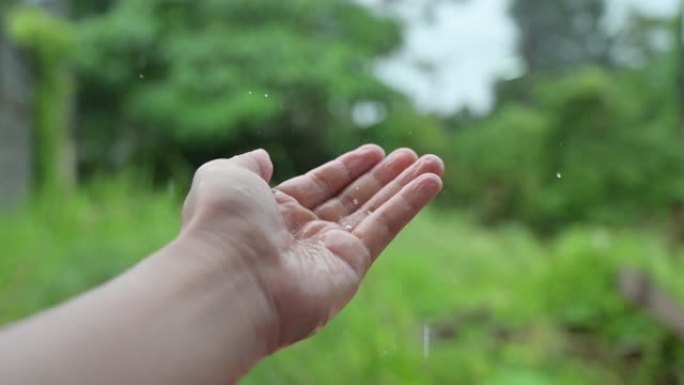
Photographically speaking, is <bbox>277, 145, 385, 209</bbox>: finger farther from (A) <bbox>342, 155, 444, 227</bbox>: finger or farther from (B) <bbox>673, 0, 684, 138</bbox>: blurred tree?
(B) <bbox>673, 0, 684, 138</bbox>: blurred tree

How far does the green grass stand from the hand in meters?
0.56

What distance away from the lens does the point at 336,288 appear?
620 mm

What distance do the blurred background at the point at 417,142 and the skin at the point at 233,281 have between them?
42 centimetres

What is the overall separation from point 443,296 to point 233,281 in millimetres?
1457

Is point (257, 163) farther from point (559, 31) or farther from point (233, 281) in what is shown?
point (559, 31)

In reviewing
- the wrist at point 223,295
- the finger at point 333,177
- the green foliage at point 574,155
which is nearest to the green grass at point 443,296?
the green foliage at point 574,155

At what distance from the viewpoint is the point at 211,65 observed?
1.84 metres

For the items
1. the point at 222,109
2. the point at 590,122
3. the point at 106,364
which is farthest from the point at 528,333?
the point at 106,364

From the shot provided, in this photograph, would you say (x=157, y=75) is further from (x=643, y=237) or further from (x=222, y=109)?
(x=643, y=237)

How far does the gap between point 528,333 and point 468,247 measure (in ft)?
1.88

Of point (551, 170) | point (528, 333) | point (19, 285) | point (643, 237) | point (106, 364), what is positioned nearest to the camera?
point (106, 364)

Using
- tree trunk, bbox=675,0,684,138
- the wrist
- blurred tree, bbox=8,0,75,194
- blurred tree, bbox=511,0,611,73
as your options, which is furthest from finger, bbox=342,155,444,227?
blurred tree, bbox=8,0,75,194

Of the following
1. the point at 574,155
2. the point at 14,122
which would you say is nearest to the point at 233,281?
the point at 574,155

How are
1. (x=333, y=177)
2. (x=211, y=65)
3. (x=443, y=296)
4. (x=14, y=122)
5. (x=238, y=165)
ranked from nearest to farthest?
(x=238, y=165), (x=333, y=177), (x=211, y=65), (x=443, y=296), (x=14, y=122)
